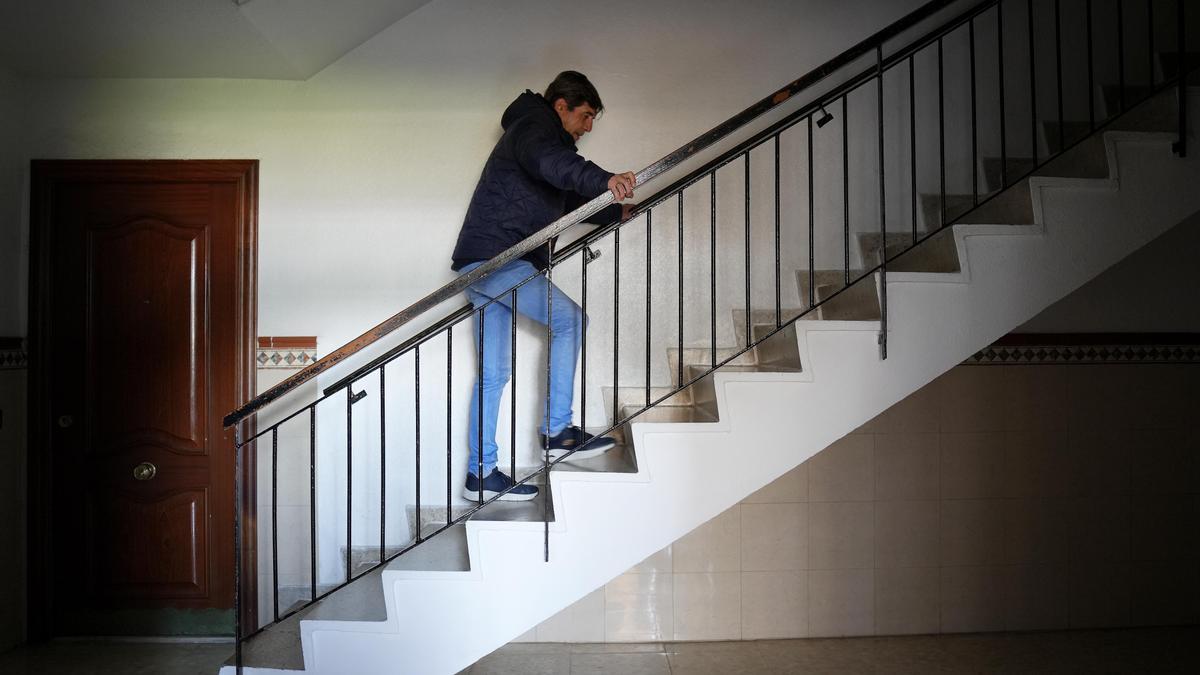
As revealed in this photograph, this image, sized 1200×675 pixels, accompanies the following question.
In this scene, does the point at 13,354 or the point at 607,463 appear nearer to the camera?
the point at 607,463

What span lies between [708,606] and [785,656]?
39 centimetres

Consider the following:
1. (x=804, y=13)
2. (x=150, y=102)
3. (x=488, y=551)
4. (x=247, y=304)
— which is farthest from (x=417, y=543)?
(x=804, y=13)

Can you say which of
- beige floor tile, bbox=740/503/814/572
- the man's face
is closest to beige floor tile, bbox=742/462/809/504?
beige floor tile, bbox=740/503/814/572

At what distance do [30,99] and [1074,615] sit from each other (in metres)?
5.26

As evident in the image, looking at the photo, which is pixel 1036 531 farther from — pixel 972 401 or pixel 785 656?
pixel 785 656

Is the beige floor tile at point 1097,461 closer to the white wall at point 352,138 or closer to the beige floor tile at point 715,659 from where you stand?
the beige floor tile at point 715,659

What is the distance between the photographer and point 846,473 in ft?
12.0

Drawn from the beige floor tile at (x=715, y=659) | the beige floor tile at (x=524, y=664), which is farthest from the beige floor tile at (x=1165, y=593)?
the beige floor tile at (x=524, y=664)

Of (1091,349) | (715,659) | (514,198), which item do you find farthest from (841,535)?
(514,198)

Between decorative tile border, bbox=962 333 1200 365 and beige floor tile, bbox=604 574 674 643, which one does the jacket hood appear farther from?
decorative tile border, bbox=962 333 1200 365

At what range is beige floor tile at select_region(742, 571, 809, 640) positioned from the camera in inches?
142

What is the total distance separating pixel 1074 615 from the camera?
3.70 meters

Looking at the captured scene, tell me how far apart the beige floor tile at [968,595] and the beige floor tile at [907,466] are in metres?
0.39

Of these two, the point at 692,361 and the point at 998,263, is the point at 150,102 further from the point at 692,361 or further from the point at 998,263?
the point at 998,263
